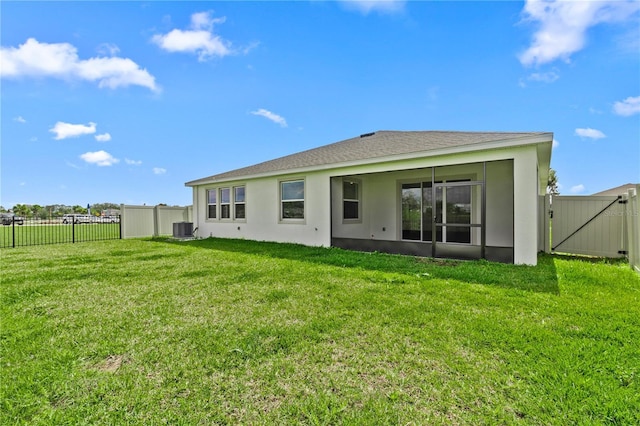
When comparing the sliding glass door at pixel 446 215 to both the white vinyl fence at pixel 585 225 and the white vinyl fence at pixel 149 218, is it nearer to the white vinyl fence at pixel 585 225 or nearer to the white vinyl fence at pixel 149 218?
the white vinyl fence at pixel 585 225

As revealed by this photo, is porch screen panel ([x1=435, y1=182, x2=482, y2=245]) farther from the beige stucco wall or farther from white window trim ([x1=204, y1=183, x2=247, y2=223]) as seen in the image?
white window trim ([x1=204, y1=183, x2=247, y2=223])

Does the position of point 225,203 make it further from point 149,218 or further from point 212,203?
point 149,218

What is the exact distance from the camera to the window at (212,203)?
13.7m

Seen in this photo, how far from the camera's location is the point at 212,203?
1386 centimetres

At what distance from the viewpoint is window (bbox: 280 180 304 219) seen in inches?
412

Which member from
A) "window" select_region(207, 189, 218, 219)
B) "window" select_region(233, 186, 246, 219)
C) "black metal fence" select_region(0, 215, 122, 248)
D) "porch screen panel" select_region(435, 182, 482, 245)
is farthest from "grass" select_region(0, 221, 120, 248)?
"porch screen panel" select_region(435, 182, 482, 245)

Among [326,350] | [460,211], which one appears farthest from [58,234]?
[460,211]

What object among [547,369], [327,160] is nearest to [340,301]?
[547,369]

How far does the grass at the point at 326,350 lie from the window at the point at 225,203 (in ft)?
26.2

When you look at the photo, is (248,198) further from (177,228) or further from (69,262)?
(69,262)

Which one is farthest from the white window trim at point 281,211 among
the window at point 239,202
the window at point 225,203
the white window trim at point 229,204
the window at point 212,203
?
the window at point 212,203

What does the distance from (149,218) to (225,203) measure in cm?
510

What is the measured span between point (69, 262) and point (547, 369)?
9680 mm

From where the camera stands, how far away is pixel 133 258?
8055 millimetres
